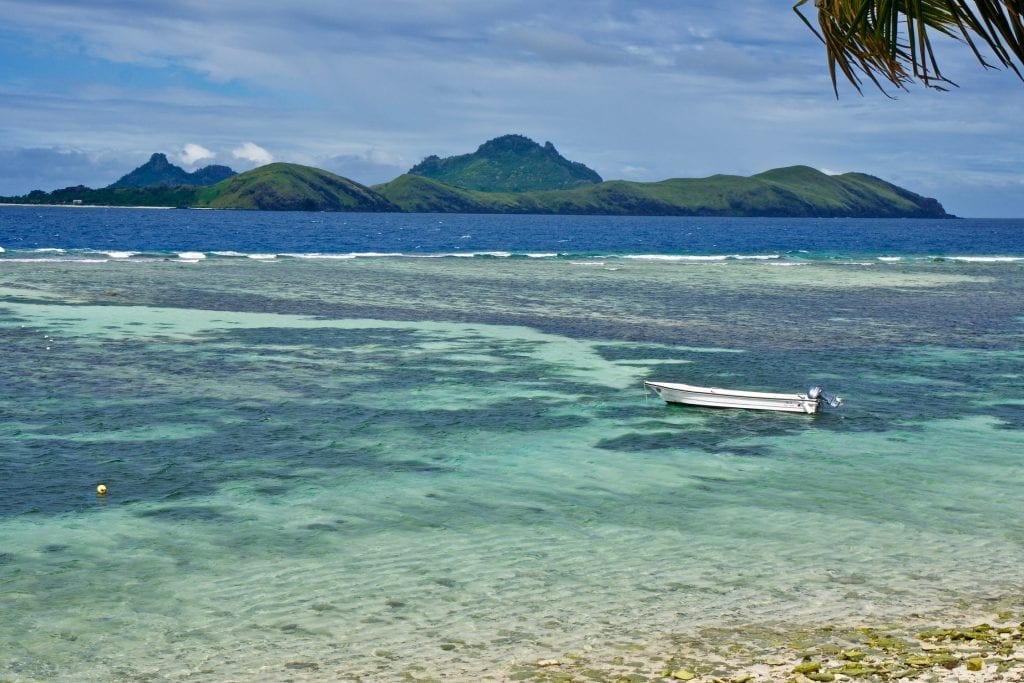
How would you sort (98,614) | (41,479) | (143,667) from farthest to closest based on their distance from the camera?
(41,479)
(98,614)
(143,667)

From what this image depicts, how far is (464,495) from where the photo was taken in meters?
18.2

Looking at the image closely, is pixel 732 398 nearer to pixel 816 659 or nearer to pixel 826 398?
pixel 826 398

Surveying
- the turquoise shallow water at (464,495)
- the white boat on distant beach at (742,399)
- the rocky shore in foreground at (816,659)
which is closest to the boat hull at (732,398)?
the white boat on distant beach at (742,399)

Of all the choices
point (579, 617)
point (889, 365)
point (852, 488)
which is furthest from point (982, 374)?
point (579, 617)

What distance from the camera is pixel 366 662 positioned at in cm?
1123

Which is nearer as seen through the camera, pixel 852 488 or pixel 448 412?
pixel 852 488

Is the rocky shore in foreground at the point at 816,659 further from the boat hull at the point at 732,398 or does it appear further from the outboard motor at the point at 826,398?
the boat hull at the point at 732,398

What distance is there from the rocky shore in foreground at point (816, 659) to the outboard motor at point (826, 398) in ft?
42.2

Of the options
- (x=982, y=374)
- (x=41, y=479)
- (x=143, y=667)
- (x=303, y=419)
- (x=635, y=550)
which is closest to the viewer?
(x=143, y=667)

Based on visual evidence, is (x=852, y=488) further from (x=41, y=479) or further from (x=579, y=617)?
(x=41, y=479)

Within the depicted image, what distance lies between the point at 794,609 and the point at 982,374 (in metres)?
22.5

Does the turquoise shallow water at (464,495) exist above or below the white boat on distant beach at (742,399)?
below

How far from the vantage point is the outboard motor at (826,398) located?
25.0m

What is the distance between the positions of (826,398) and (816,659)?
1550 cm
